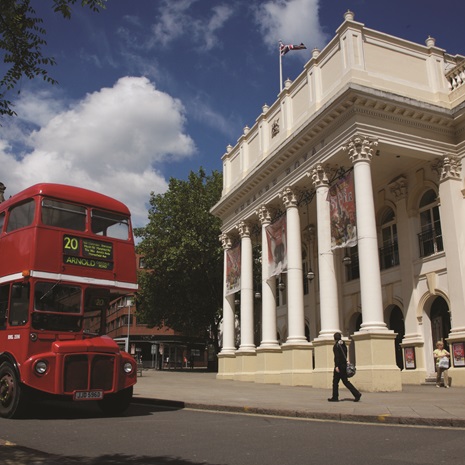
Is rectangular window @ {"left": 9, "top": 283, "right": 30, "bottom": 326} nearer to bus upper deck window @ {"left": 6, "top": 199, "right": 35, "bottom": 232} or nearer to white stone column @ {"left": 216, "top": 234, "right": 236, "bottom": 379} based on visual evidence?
bus upper deck window @ {"left": 6, "top": 199, "right": 35, "bottom": 232}

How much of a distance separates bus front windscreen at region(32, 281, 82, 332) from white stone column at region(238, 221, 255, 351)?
16.3 metres

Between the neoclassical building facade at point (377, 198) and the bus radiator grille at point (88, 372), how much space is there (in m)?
8.68

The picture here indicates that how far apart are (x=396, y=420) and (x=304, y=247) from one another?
2071 centimetres

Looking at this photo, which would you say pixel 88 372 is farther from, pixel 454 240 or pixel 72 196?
pixel 454 240

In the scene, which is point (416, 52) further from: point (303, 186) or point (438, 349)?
point (438, 349)

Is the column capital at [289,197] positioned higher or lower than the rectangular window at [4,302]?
higher

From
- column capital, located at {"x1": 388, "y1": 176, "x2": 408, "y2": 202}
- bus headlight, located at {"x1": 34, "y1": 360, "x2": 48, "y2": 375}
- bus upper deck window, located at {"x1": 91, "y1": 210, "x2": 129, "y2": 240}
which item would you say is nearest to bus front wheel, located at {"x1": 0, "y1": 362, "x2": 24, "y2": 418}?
bus headlight, located at {"x1": 34, "y1": 360, "x2": 48, "y2": 375}

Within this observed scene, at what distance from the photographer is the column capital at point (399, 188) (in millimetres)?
21156

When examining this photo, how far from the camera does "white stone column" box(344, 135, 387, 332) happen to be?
53.9 ft

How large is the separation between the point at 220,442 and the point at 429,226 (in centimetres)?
1588

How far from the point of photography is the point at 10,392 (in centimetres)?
964

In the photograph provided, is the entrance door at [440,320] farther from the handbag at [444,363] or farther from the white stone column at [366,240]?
the white stone column at [366,240]

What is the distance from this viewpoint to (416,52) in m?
20.4

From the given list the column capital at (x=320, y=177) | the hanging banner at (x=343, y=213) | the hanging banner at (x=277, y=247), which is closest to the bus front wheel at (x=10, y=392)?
the hanging banner at (x=343, y=213)
